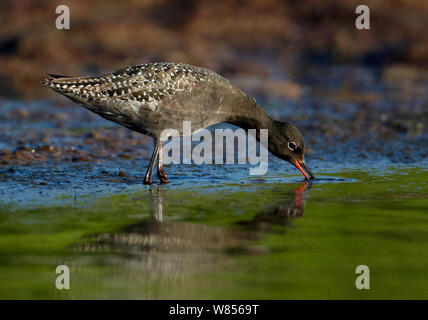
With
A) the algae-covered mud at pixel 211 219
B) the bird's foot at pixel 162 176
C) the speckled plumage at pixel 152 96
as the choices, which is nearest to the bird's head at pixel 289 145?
the algae-covered mud at pixel 211 219

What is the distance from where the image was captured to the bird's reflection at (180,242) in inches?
268

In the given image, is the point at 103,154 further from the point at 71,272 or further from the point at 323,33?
the point at 323,33

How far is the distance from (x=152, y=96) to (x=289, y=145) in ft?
7.57

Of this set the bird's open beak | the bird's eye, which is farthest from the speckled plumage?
the bird's open beak

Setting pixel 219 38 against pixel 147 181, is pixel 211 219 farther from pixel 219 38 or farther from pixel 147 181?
pixel 219 38

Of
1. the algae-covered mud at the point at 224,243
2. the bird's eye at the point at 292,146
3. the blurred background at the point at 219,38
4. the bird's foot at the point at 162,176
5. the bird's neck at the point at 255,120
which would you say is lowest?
the algae-covered mud at the point at 224,243

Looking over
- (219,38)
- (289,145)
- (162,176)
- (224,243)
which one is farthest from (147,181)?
(219,38)

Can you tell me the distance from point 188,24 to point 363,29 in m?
5.55

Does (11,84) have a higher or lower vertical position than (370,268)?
higher

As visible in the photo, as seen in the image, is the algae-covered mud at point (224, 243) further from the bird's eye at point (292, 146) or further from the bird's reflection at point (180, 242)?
the bird's eye at point (292, 146)

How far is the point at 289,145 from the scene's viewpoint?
36.5 feet

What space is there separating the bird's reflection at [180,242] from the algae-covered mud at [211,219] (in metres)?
0.02
